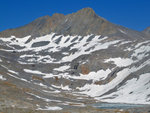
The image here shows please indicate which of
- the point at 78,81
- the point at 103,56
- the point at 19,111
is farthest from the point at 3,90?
the point at 103,56

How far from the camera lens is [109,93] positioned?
362 ft

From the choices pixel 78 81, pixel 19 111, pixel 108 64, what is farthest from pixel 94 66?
pixel 19 111

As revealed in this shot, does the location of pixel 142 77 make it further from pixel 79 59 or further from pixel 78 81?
pixel 79 59

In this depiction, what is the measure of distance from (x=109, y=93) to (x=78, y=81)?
3304 centimetres

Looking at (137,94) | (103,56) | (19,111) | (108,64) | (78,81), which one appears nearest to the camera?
(19,111)

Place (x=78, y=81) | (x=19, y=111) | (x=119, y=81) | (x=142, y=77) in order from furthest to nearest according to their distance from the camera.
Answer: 1. (x=78, y=81)
2. (x=119, y=81)
3. (x=142, y=77)
4. (x=19, y=111)

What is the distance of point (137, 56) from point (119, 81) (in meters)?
Answer: 29.7

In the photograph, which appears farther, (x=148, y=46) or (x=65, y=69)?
→ (x=65, y=69)

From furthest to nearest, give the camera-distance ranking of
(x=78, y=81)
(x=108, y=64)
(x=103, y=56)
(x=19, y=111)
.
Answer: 1. (x=103, y=56)
2. (x=108, y=64)
3. (x=78, y=81)
4. (x=19, y=111)

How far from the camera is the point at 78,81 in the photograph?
14062cm

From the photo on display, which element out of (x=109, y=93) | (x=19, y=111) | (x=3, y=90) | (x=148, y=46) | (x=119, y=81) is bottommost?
(x=19, y=111)

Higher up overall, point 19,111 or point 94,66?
point 94,66

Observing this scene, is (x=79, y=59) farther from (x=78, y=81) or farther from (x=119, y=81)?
(x=119, y=81)

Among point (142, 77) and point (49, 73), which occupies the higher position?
point (49, 73)
